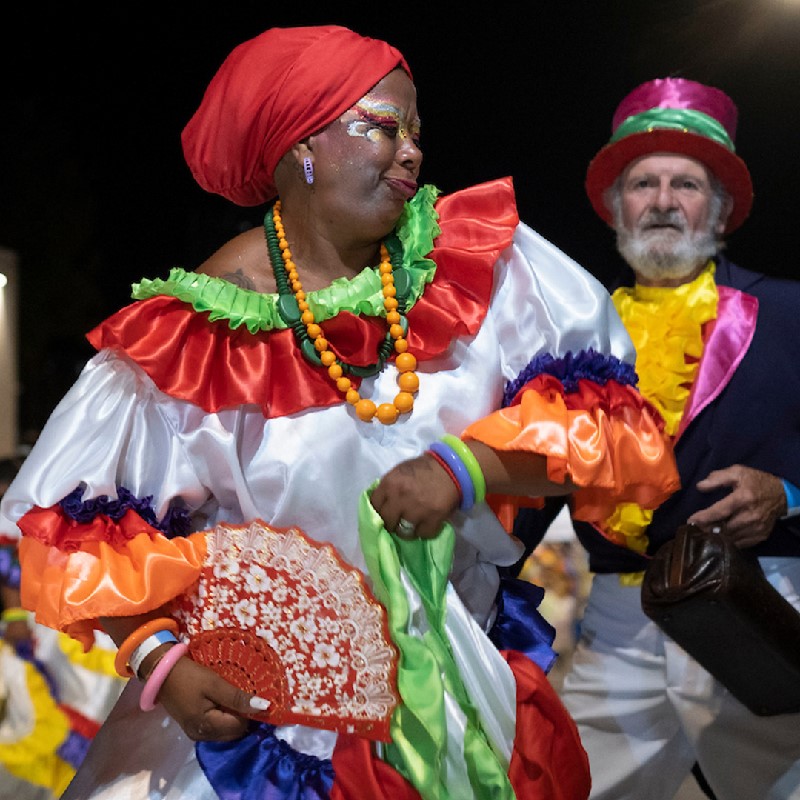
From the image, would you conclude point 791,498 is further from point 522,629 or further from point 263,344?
point 263,344

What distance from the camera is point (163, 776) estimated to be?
5.72 feet

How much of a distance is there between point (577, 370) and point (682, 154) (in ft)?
4.45

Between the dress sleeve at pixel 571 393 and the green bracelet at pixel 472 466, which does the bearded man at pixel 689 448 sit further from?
the green bracelet at pixel 472 466

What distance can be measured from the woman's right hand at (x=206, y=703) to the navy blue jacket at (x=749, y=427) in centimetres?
107

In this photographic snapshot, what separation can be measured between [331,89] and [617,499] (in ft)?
2.72

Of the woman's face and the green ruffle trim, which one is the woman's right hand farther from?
the woman's face

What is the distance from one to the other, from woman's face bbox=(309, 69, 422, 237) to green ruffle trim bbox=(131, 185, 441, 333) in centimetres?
9

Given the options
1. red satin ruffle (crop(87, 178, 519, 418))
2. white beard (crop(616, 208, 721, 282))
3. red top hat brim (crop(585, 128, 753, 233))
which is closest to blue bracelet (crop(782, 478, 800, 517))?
white beard (crop(616, 208, 721, 282))

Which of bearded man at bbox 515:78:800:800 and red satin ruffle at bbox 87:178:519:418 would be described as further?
bearded man at bbox 515:78:800:800

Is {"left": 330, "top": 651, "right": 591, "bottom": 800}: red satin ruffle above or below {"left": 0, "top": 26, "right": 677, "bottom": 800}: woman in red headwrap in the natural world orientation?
below

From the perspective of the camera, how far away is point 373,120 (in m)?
1.79

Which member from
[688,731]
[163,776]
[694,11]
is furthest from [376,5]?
[163,776]

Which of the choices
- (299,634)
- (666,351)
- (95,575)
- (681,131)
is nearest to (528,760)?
(299,634)

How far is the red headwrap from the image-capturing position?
5.87 ft
